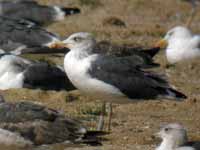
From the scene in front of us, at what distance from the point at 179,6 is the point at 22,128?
13876mm

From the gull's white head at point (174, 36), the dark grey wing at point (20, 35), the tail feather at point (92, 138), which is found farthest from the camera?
the gull's white head at point (174, 36)

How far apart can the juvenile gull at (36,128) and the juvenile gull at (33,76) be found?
3.66 meters

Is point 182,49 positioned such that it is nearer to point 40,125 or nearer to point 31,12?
point 31,12

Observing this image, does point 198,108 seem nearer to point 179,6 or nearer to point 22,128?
point 22,128

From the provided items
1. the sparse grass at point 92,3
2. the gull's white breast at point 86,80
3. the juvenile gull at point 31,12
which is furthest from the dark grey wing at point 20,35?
the sparse grass at point 92,3

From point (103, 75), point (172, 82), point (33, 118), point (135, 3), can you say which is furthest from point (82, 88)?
point (135, 3)

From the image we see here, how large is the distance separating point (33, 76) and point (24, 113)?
380 cm

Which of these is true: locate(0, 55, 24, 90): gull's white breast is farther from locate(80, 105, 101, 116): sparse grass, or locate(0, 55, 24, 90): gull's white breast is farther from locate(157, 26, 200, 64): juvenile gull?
locate(157, 26, 200, 64): juvenile gull

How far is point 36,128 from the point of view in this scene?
31.1 ft

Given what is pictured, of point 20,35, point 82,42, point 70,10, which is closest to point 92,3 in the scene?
point 70,10

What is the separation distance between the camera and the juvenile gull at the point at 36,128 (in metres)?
9.46

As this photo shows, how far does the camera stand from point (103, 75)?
10891mm

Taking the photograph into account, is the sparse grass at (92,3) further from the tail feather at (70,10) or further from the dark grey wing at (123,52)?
the dark grey wing at (123,52)

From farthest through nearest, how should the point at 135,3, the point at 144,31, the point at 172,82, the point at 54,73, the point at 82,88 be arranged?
the point at 135,3
the point at 144,31
the point at 172,82
the point at 54,73
the point at 82,88
